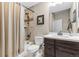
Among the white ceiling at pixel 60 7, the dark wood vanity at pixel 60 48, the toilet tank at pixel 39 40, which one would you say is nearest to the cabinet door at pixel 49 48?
the dark wood vanity at pixel 60 48

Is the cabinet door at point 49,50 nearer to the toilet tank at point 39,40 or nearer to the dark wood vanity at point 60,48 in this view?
the dark wood vanity at point 60,48

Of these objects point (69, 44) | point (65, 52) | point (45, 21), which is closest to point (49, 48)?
point (65, 52)

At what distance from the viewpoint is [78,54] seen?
144 cm

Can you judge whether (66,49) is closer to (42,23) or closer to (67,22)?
(67,22)

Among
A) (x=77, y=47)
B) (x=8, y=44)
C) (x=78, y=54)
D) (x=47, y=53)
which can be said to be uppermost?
(x=8, y=44)

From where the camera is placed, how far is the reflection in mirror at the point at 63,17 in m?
2.12

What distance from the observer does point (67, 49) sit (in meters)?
1.61

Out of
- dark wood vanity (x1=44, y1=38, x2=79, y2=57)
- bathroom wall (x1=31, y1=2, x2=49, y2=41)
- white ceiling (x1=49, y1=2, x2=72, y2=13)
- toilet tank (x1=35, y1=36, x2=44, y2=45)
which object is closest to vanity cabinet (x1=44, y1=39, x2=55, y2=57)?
dark wood vanity (x1=44, y1=38, x2=79, y2=57)

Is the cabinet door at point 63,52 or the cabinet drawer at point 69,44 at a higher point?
the cabinet drawer at point 69,44

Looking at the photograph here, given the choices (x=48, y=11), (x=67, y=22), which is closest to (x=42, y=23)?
(x=48, y=11)

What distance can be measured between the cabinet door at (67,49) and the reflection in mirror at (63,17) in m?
0.57

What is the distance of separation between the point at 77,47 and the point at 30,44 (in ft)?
4.47

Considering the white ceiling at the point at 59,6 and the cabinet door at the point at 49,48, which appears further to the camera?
the white ceiling at the point at 59,6

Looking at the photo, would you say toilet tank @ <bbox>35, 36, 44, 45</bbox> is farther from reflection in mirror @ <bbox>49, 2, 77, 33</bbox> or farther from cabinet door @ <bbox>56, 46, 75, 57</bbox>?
cabinet door @ <bbox>56, 46, 75, 57</bbox>
